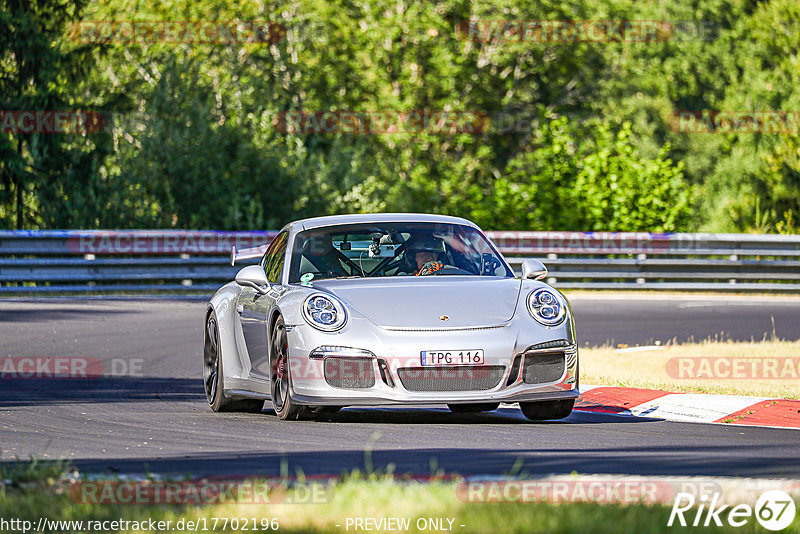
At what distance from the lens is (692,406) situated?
33.0ft

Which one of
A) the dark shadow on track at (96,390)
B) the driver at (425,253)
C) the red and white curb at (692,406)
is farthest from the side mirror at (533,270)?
the dark shadow on track at (96,390)

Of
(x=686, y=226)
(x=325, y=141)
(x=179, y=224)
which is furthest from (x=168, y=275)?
(x=325, y=141)

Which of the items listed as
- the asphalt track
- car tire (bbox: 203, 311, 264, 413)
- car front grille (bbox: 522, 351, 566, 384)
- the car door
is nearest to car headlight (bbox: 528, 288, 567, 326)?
car front grille (bbox: 522, 351, 566, 384)

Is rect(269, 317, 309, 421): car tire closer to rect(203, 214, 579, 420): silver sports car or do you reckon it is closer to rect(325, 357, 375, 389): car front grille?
rect(203, 214, 579, 420): silver sports car

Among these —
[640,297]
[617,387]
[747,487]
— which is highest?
[747,487]

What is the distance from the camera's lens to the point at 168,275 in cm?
2441

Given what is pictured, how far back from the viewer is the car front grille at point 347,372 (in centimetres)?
885

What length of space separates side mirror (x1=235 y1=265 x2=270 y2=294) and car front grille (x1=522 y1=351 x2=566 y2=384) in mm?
1979

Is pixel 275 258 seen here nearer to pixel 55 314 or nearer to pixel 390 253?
pixel 390 253

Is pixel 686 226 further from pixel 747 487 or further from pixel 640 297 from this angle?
pixel 747 487

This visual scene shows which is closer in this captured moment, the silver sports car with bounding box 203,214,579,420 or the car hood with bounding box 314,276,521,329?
the silver sports car with bounding box 203,214,579,420

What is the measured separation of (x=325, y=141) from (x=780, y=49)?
1494 cm

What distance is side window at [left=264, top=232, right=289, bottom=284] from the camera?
404 inches

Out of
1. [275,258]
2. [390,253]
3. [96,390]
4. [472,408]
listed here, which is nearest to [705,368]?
[472,408]
